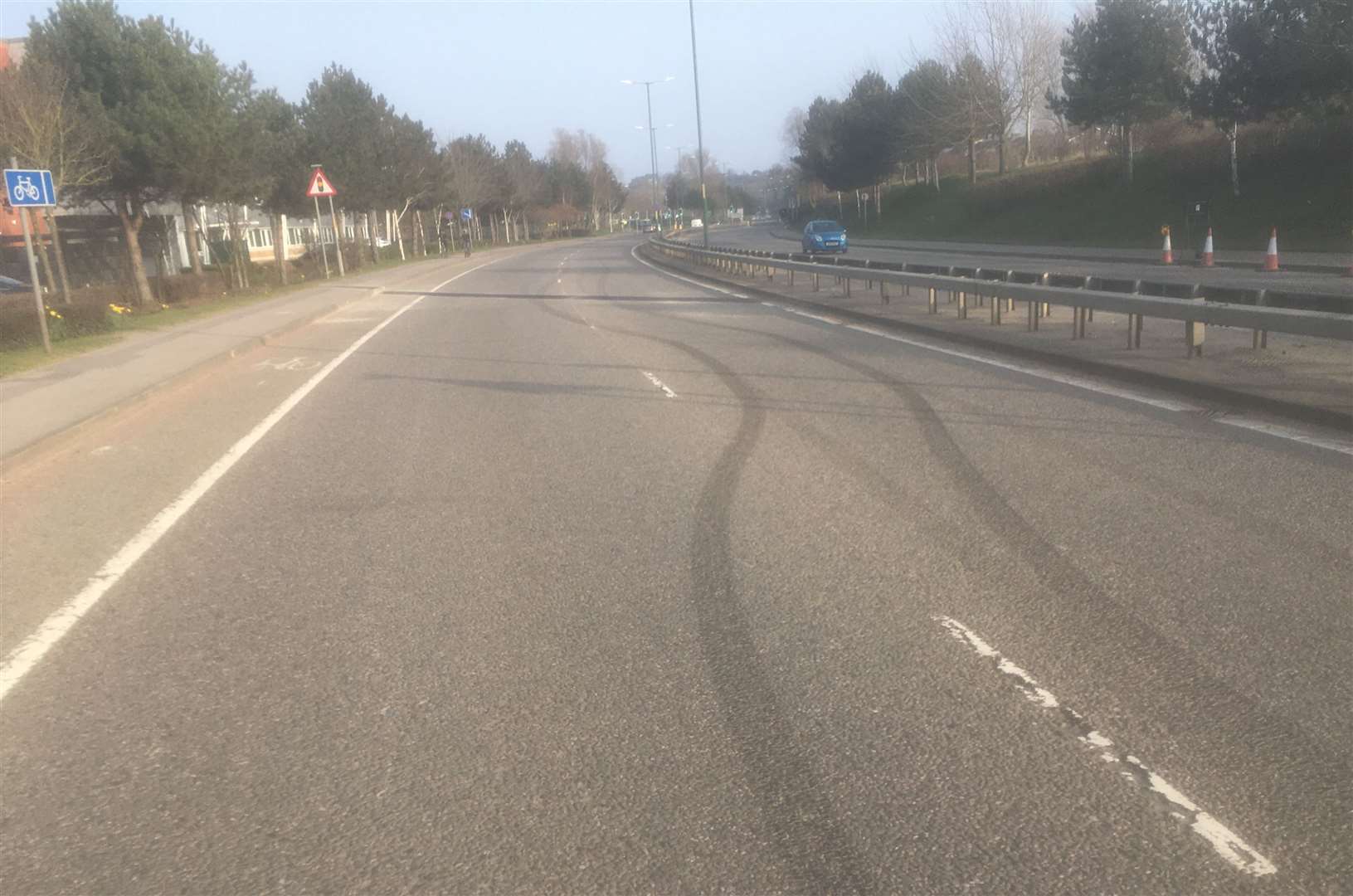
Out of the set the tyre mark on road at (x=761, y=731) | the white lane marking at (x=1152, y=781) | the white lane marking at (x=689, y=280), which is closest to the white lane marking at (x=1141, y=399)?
the tyre mark on road at (x=761, y=731)

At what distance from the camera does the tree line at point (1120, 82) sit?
35188 mm

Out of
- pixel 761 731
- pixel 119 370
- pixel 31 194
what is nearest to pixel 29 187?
pixel 31 194

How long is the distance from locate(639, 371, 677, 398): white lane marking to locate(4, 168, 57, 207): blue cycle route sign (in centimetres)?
996

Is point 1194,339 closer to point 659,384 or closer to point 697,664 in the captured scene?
point 659,384

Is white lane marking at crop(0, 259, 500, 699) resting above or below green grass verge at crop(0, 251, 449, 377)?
below

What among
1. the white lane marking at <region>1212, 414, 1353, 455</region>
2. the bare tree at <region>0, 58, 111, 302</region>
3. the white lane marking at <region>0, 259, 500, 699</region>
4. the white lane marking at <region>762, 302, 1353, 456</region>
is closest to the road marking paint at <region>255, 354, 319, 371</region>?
the white lane marking at <region>0, 259, 500, 699</region>

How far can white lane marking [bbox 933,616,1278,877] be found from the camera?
11.6 ft

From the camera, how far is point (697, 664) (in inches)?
203

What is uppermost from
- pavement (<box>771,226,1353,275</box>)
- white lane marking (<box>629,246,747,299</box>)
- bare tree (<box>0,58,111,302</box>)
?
bare tree (<box>0,58,111,302</box>)

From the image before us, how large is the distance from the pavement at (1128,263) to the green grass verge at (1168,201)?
2.26 m

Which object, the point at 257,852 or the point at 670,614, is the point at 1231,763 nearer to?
the point at 670,614

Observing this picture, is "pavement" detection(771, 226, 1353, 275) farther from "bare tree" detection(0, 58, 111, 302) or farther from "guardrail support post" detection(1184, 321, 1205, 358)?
"bare tree" detection(0, 58, 111, 302)

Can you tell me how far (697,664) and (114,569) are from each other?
3963 millimetres

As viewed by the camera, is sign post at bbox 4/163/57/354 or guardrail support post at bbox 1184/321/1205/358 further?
sign post at bbox 4/163/57/354
